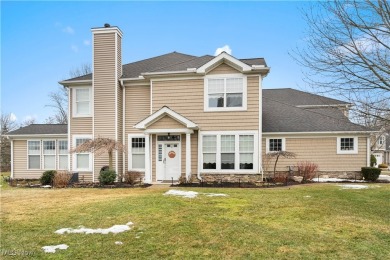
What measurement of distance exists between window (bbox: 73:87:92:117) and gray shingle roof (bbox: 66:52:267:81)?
2.55ft

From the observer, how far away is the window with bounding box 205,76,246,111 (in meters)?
14.5

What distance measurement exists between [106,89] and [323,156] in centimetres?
1353

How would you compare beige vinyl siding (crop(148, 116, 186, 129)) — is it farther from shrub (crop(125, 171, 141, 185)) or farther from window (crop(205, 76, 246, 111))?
shrub (crop(125, 171, 141, 185))

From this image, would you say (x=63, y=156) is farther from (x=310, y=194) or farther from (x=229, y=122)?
(x=310, y=194)

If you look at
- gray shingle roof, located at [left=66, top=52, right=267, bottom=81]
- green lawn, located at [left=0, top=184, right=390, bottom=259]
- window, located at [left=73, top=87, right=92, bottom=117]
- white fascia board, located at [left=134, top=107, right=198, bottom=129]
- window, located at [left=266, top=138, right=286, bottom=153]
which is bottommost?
green lawn, located at [left=0, top=184, right=390, bottom=259]

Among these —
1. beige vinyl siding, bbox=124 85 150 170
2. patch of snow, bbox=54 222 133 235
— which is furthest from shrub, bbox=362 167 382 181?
patch of snow, bbox=54 222 133 235

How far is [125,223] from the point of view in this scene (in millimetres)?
6527

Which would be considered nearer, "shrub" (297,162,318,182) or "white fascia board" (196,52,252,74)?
"white fascia board" (196,52,252,74)

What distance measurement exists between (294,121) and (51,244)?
15.2 metres

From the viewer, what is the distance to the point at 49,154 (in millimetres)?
18344

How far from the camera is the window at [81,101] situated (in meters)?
16.6

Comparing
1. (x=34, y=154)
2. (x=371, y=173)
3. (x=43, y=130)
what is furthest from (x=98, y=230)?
(x=43, y=130)

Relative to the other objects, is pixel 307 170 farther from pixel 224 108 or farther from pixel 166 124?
pixel 166 124

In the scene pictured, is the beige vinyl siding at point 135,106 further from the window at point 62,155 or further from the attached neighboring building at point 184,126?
the window at point 62,155
